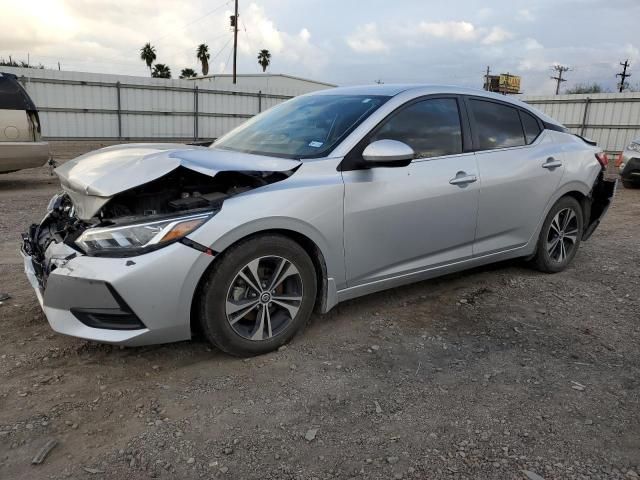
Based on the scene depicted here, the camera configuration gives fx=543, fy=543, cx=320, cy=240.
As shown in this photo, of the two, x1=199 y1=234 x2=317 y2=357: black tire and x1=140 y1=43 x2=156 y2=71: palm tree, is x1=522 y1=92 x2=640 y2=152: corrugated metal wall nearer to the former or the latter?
x1=199 y1=234 x2=317 y2=357: black tire

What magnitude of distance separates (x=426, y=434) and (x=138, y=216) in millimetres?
1906

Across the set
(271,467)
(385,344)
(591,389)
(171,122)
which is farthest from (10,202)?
(171,122)

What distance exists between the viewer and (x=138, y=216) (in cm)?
303

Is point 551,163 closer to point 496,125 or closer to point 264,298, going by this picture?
point 496,125

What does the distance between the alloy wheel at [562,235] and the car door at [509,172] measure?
353 mm

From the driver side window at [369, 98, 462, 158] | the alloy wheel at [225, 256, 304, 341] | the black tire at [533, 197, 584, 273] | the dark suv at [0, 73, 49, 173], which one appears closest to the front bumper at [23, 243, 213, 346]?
the alloy wheel at [225, 256, 304, 341]

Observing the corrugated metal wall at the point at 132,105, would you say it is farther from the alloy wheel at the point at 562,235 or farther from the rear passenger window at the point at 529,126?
the alloy wheel at the point at 562,235

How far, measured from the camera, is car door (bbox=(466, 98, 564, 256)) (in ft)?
14.0

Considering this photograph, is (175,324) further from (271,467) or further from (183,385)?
(271,467)

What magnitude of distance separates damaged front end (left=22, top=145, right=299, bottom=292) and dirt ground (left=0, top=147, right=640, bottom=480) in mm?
672

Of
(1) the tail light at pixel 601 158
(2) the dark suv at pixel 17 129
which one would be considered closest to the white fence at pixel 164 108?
(2) the dark suv at pixel 17 129

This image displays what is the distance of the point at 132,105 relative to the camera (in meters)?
19.8

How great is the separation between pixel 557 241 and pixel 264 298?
10.5 ft

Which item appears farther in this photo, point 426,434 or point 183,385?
point 183,385
